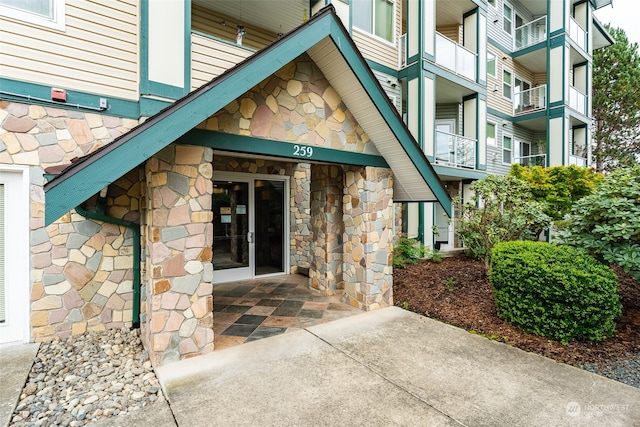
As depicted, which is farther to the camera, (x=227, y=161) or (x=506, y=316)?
(x=227, y=161)

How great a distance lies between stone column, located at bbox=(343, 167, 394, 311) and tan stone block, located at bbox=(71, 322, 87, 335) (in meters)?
3.90

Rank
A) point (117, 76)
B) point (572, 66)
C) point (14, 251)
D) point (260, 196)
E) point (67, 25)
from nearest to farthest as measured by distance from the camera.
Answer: point (14, 251)
point (67, 25)
point (117, 76)
point (260, 196)
point (572, 66)

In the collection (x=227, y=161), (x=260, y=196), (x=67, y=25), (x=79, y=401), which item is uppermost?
(x=67, y=25)

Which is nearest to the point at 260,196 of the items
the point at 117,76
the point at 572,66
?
the point at 117,76

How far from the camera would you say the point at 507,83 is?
1393cm

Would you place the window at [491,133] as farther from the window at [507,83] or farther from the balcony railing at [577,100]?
the balcony railing at [577,100]

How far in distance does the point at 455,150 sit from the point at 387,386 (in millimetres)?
8977

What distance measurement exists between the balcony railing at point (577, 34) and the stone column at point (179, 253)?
58.3ft

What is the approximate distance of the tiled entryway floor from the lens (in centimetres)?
422

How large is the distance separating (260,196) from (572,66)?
17.9 meters

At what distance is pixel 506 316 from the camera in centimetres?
441

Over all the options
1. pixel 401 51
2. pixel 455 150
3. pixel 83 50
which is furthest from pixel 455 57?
pixel 83 50

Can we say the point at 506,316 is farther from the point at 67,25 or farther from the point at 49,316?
the point at 67,25

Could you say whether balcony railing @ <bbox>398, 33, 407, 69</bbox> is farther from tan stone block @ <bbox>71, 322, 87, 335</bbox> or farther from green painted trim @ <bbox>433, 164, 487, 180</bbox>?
tan stone block @ <bbox>71, 322, 87, 335</bbox>
